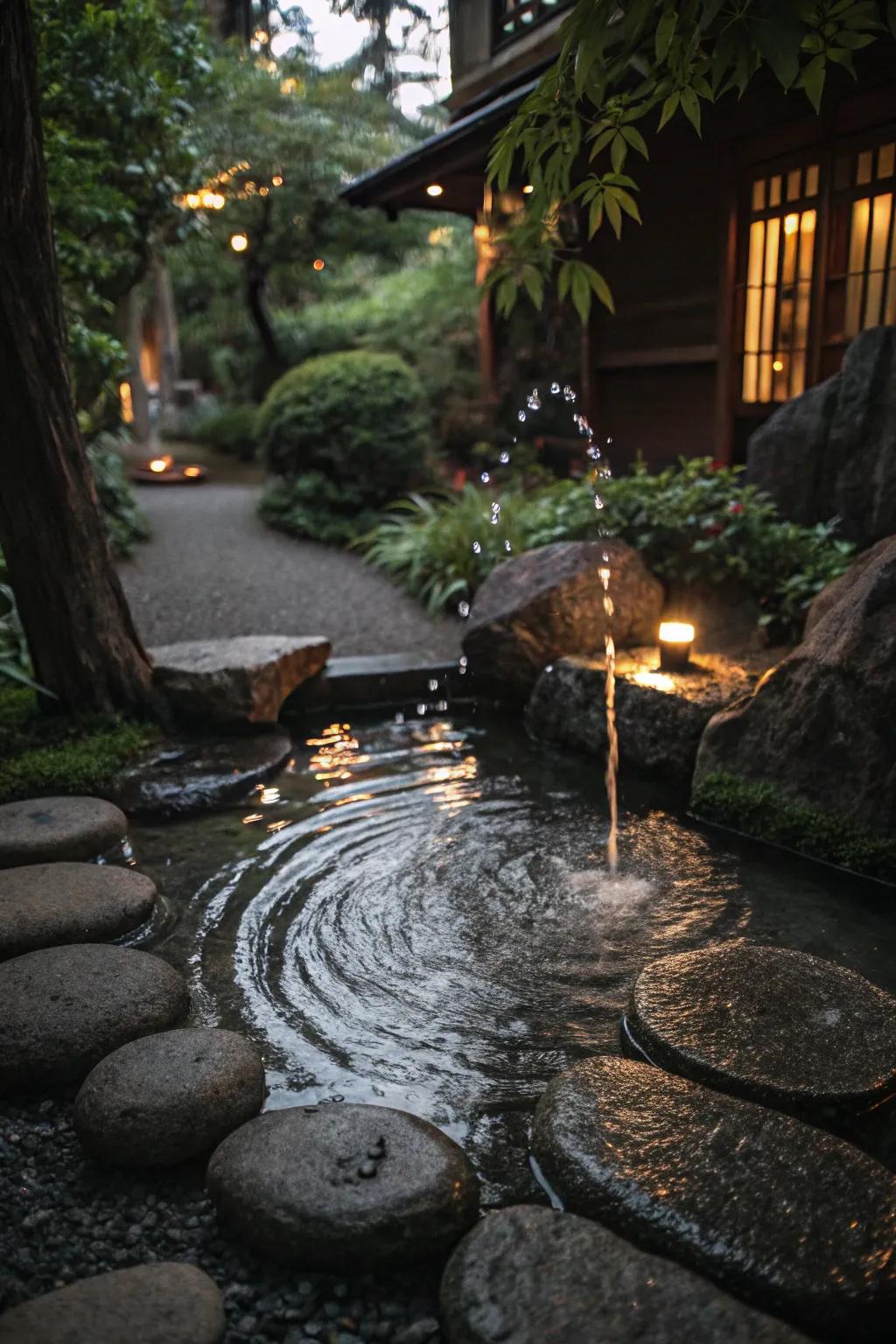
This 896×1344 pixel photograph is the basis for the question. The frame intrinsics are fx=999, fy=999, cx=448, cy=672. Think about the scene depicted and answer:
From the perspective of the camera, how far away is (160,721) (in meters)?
6.77

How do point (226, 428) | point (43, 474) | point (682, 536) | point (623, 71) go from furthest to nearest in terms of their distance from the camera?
point (226, 428) → point (682, 536) → point (43, 474) → point (623, 71)

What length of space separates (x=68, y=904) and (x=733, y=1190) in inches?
114

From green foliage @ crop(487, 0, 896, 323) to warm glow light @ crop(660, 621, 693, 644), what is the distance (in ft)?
10.0

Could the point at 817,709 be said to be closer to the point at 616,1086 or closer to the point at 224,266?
the point at 616,1086

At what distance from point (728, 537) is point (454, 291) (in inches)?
462

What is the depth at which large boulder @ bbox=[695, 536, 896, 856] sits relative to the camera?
490cm

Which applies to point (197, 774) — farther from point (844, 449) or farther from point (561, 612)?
point (844, 449)

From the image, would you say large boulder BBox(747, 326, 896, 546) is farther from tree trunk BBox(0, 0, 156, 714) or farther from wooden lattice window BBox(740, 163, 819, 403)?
tree trunk BBox(0, 0, 156, 714)

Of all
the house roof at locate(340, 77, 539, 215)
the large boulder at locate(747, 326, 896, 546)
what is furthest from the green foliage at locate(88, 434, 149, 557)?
the large boulder at locate(747, 326, 896, 546)

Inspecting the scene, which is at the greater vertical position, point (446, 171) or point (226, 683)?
point (446, 171)

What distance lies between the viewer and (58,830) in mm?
5039

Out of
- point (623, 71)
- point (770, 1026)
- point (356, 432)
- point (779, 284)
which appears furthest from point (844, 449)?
point (356, 432)

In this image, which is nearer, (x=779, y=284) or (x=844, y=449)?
(x=844, y=449)

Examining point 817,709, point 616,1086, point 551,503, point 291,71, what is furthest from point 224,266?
point 616,1086
